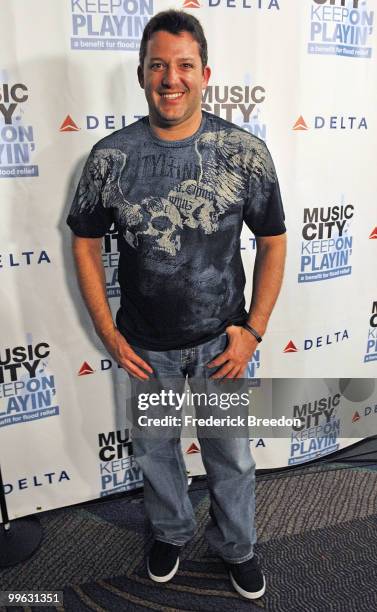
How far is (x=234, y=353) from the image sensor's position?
1761 mm

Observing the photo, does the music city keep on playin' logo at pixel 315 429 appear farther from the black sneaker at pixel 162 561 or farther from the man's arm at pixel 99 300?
the man's arm at pixel 99 300

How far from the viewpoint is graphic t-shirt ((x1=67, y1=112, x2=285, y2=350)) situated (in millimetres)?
1618

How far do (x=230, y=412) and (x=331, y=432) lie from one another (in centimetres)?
115

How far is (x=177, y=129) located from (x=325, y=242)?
105cm

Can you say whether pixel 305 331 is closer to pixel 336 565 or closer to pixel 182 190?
pixel 336 565

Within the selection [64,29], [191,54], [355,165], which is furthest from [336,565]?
[64,29]

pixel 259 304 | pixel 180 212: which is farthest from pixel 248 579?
pixel 180 212

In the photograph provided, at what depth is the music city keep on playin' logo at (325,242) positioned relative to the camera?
2346 millimetres

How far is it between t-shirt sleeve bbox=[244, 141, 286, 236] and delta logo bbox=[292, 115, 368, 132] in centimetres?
60

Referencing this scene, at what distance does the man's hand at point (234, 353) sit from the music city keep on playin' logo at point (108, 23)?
3.73ft

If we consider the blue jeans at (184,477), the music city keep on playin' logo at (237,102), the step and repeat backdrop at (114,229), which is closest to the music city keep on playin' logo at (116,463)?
the step and repeat backdrop at (114,229)

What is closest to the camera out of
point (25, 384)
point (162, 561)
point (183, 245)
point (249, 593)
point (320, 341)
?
point (183, 245)

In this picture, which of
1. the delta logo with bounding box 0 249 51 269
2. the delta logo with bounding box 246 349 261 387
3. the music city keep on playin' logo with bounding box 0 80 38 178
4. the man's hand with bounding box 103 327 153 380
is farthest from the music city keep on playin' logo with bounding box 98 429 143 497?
the music city keep on playin' logo with bounding box 0 80 38 178

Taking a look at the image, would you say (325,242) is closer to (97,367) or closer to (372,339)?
(372,339)
